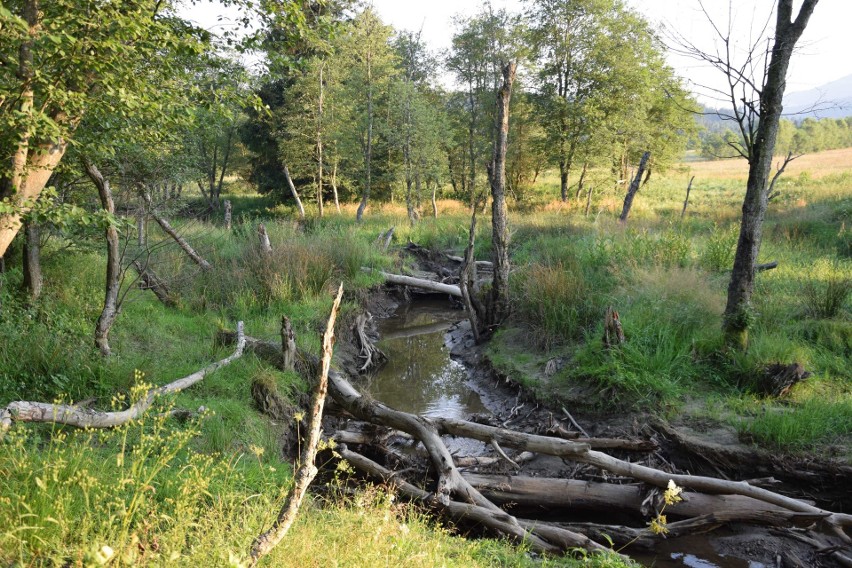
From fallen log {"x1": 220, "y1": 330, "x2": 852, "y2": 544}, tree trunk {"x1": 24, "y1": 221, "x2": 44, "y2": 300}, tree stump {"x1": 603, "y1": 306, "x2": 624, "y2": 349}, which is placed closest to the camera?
fallen log {"x1": 220, "y1": 330, "x2": 852, "y2": 544}

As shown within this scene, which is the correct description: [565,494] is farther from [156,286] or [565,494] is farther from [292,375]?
[156,286]

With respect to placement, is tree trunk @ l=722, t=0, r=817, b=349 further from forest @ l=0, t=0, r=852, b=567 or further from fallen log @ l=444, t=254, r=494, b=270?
fallen log @ l=444, t=254, r=494, b=270

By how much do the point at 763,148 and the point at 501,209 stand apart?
14.9 feet

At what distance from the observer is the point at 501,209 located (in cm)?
1028

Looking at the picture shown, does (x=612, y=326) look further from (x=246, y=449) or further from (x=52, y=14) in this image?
(x=52, y=14)

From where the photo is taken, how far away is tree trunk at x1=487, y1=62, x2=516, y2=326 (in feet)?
32.7

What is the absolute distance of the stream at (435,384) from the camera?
16.4 ft

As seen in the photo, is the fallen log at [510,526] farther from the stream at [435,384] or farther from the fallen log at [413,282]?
the fallen log at [413,282]

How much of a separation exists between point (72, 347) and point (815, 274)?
11302 mm

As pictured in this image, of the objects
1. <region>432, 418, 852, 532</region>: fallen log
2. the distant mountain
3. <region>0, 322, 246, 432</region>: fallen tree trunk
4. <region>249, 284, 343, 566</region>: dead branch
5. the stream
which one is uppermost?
the distant mountain

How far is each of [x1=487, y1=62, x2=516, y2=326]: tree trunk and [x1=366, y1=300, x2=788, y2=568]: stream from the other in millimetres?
1507

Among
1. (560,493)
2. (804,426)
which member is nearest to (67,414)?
(560,493)

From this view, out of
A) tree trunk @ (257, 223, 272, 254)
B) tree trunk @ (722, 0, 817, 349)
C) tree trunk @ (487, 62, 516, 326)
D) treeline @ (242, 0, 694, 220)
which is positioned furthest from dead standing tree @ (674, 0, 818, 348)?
treeline @ (242, 0, 694, 220)

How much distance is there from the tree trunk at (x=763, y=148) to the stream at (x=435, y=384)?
10.8 feet
